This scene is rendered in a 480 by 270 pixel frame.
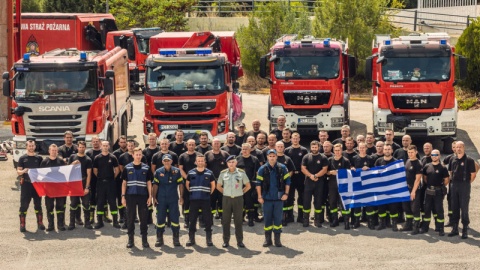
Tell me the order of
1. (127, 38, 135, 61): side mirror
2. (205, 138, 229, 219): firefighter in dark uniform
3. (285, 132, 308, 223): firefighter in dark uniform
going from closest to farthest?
(205, 138, 229, 219): firefighter in dark uniform, (285, 132, 308, 223): firefighter in dark uniform, (127, 38, 135, 61): side mirror

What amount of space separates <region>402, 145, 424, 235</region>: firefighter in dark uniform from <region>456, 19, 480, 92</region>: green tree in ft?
59.0

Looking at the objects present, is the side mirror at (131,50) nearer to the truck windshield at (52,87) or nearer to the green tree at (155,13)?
the green tree at (155,13)

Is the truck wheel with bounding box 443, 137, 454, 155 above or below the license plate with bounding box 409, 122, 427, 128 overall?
below

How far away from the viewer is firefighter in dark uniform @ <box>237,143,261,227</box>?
19.6m

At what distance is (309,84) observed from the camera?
90.9 feet

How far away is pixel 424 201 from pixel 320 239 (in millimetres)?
2098

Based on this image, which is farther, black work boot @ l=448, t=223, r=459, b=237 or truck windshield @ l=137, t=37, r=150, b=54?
truck windshield @ l=137, t=37, r=150, b=54

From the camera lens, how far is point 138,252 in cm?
1795

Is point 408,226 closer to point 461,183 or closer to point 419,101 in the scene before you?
point 461,183

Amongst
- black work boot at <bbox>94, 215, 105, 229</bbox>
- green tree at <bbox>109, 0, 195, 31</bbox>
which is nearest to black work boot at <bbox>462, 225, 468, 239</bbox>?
black work boot at <bbox>94, 215, 105, 229</bbox>

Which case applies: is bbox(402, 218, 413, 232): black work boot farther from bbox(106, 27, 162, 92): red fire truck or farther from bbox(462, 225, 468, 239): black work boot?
bbox(106, 27, 162, 92): red fire truck

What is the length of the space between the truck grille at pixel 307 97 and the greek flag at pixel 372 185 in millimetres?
8111

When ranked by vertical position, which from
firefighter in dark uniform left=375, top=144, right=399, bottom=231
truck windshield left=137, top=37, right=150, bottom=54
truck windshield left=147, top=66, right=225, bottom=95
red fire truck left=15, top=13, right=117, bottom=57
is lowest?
firefighter in dark uniform left=375, top=144, right=399, bottom=231

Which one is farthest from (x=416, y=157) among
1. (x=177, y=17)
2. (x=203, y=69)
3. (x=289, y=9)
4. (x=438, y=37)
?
(x=177, y=17)
